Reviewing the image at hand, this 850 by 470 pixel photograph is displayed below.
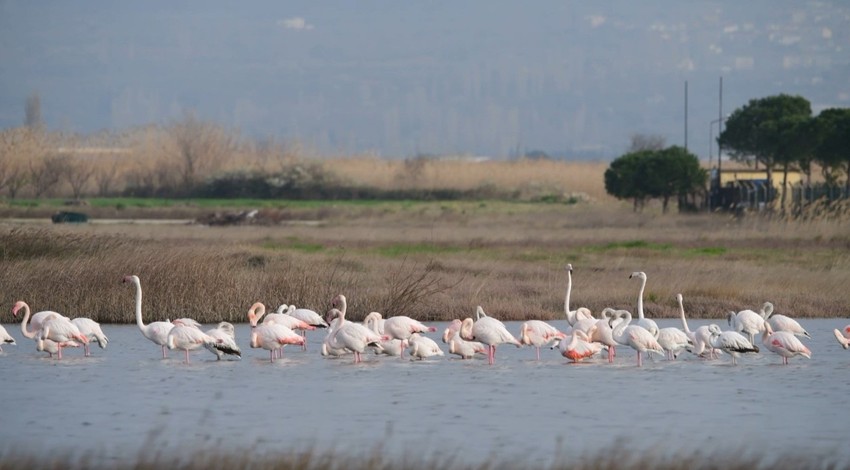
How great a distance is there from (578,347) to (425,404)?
334 cm

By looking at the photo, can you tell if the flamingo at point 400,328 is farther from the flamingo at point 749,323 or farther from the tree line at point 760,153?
the tree line at point 760,153

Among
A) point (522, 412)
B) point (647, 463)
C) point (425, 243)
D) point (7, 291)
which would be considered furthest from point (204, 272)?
point (425, 243)

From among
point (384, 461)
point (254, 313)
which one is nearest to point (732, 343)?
point (254, 313)

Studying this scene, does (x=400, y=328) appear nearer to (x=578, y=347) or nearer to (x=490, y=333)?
(x=490, y=333)

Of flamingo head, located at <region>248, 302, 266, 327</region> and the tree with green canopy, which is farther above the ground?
the tree with green canopy

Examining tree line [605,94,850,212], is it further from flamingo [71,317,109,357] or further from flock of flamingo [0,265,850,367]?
flamingo [71,317,109,357]

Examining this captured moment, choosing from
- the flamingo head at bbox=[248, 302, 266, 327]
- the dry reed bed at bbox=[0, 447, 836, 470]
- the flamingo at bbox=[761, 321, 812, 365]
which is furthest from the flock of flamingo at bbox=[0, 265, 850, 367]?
the dry reed bed at bbox=[0, 447, 836, 470]

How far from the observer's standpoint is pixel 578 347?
1634 centimetres

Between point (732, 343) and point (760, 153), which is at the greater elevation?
point (760, 153)

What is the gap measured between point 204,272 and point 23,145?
223 feet

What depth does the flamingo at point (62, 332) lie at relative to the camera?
1653 centimetres

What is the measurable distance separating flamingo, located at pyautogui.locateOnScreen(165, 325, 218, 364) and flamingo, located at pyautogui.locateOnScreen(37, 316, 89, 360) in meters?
1.12

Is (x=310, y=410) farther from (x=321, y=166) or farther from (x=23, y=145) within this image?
(x=321, y=166)

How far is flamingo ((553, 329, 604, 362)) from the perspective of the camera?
16.3 m
